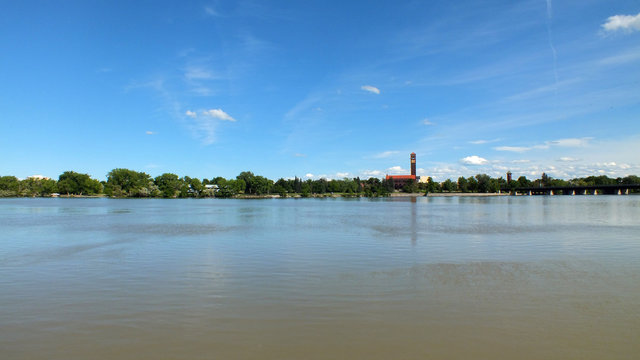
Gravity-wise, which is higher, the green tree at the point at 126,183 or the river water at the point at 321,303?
the green tree at the point at 126,183

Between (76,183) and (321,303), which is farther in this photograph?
(76,183)

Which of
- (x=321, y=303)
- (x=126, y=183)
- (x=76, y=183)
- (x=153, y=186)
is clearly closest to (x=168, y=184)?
(x=153, y=186)

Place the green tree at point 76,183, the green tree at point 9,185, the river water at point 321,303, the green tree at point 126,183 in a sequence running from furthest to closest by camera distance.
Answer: the green tree at point 76,183 < the green tree at point 9,185 < the green tree at point 126,183 < the river water at point 321,303

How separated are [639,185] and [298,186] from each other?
162349 mm

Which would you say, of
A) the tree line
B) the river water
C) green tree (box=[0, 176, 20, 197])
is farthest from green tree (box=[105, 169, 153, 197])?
the river water

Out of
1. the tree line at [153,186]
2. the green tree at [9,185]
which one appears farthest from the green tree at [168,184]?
the green tree at [9,185]

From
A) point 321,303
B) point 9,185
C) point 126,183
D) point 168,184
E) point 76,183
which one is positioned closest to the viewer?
point 321,303

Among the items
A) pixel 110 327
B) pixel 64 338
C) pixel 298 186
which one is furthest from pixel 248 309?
pixel 298 186

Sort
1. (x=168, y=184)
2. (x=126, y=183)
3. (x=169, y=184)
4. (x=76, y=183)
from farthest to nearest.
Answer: (x=76, y=183)
(x=126, y=183)
(x=168, y=184)
(x=169, y=184)

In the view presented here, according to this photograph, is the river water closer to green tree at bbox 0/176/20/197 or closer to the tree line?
the tree line

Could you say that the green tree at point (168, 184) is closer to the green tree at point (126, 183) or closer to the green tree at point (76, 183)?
the green tree at point (126, 183)

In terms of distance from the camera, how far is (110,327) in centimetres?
793

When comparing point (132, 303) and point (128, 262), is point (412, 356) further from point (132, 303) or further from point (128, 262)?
point (128, 262)

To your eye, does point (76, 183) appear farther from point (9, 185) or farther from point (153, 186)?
point (153, 186)
